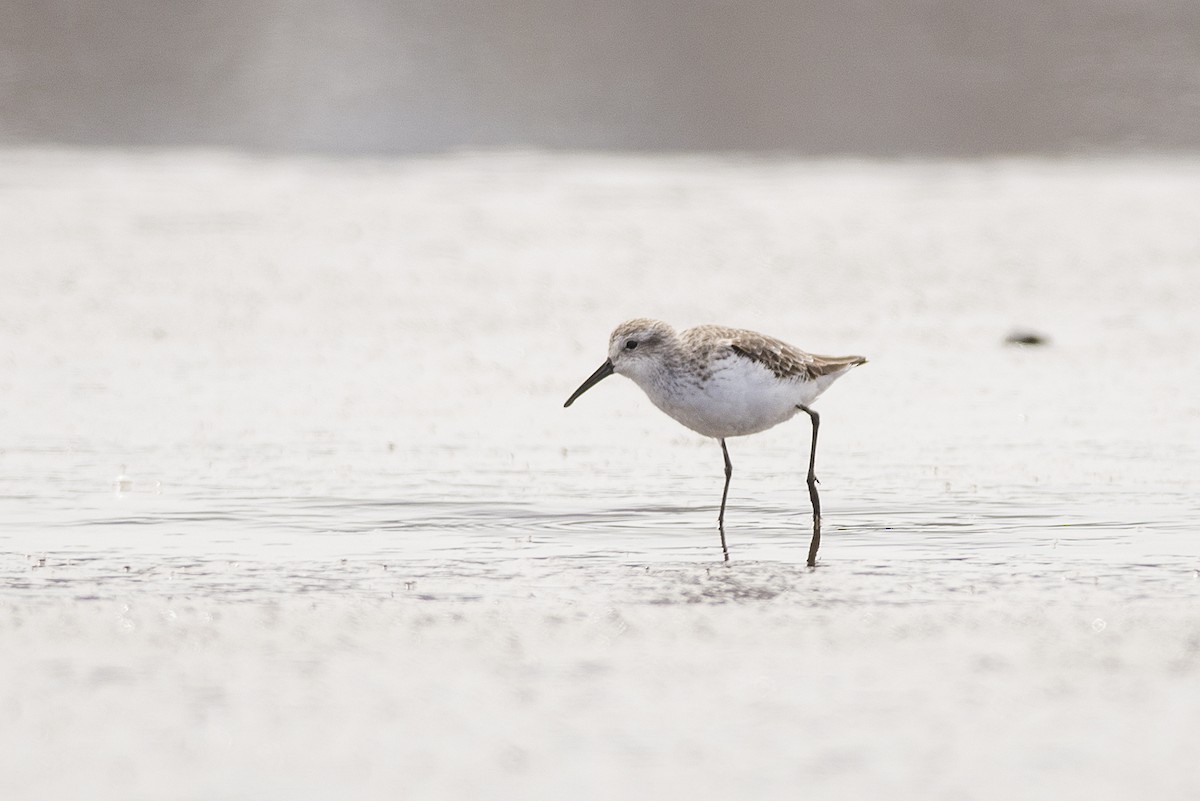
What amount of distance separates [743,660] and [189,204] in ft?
42.5

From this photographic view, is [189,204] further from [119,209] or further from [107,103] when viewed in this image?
[107,103]

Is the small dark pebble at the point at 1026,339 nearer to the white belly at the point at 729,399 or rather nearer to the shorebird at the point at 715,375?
the shorebird at the point at 715,375

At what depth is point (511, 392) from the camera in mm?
10352

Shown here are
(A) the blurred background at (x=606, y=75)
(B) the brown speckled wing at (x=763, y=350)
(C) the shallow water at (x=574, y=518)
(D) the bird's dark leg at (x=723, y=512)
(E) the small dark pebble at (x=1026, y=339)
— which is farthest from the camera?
(A) the blurred background at (x=606, y=75)

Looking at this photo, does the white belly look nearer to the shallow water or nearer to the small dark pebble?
the shallow water

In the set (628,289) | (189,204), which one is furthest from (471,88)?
(628,289)

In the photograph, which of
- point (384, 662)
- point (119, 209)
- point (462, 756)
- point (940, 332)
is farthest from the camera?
point (119, 209)

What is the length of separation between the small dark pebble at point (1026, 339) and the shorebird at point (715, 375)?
3997 mm

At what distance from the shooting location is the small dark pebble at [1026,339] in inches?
462

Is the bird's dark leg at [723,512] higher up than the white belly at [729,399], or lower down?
lower down

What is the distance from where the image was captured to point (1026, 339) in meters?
11.7

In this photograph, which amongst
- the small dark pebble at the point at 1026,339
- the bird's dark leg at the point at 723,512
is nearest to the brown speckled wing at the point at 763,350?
the bird's dark leg at the point at 723,512

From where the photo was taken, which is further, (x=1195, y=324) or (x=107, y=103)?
(x=107, y=103)

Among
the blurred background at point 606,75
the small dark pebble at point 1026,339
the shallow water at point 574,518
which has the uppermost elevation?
the blurred background at point 606,75
